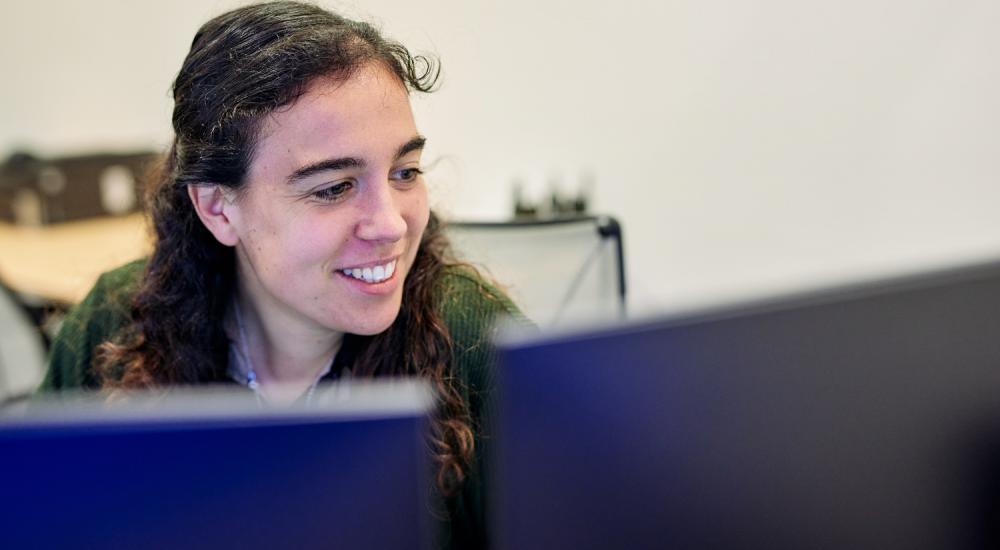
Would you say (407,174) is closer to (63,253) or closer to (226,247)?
(226,247)

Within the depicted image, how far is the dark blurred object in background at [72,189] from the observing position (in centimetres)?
303

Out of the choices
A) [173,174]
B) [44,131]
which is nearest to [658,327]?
[173,174]

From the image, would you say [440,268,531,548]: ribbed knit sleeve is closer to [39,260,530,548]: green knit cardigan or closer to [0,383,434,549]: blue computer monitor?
A: [39,260,530,548]: green knit cardigan

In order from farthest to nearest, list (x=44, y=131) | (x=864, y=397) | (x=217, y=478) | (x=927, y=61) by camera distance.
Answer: (x=44, y=131)
(x=927, y=61)
(x=864, y=397)
(x=217, y=478)

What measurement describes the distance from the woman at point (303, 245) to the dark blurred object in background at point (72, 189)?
185 centimetres

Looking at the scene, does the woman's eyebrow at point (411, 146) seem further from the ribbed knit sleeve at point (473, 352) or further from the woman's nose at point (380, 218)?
the ribbed knit sleeve at point (473, 352)

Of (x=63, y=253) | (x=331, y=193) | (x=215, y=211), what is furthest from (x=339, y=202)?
(x=63, y=253)

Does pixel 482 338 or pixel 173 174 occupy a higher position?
pixel 173 174

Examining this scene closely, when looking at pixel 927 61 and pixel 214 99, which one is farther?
pixel 927 61

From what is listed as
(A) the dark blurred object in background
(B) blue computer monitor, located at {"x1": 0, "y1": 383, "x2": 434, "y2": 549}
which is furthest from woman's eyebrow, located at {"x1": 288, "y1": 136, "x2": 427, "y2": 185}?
(A) the dark blurred object in background

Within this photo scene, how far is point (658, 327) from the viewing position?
529mm

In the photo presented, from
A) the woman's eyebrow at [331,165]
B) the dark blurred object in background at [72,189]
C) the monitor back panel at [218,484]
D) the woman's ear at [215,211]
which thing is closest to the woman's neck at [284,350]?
the woman's ear at [215,211]

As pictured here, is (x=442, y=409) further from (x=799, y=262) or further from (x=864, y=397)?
(x=799, y=262)

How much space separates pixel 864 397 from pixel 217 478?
38 centimetres
